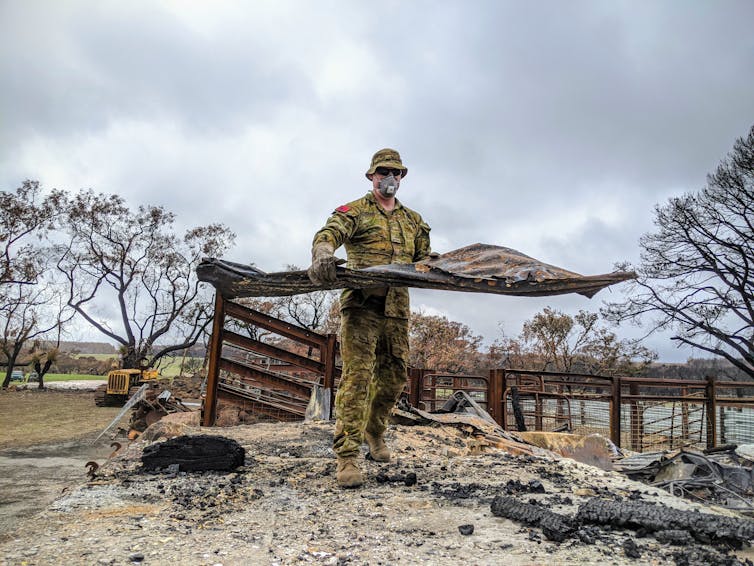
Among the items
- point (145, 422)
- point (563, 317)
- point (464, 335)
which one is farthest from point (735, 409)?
point (464, 335)

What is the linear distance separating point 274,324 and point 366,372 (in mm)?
3074

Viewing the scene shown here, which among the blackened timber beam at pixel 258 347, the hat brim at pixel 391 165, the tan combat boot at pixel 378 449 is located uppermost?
the hat brim at pixel 391 165

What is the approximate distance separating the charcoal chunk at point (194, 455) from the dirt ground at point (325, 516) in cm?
8

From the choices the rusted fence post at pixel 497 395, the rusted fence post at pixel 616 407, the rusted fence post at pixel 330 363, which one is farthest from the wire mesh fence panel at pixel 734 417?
the rusted fence post at pixel 330 363

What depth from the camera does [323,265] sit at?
3.36 m

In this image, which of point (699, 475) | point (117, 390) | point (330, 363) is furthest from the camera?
point (117, 390)

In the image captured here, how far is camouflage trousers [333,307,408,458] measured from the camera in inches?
143

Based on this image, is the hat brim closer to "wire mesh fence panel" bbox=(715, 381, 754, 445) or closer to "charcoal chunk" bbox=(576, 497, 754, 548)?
"charcoal chunk" bbox=(576, 497, 754, 548)

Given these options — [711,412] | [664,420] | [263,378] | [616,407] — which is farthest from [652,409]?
[263,378]

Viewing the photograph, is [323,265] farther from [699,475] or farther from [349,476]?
[699,475]

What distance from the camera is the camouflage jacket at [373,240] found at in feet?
12.6

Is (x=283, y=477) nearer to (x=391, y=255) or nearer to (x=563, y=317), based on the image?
(x=391, y=255)

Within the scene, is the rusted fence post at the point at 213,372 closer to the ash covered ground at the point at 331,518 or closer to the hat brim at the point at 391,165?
the ash covered ground at the point at 331,518

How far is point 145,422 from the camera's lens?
11.2 metres
